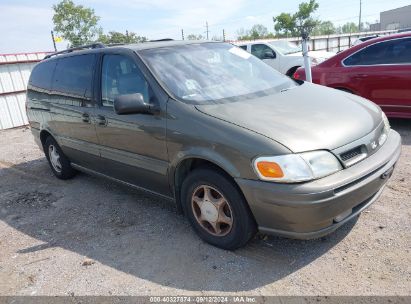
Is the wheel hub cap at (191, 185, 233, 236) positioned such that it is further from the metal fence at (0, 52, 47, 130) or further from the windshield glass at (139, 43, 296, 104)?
the metal fence at (0, 52, 47, 130)

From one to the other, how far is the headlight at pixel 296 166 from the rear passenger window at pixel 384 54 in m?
4.30

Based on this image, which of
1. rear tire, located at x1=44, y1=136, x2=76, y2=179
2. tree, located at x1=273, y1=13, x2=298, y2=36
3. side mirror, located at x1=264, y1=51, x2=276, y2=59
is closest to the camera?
rear tire, located at x1=44, y1=136, x2=76, y2=179

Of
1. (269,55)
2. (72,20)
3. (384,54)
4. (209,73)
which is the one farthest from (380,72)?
(72,20)

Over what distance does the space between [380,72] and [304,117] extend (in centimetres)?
390

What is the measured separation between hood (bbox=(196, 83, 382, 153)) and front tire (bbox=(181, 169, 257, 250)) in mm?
509

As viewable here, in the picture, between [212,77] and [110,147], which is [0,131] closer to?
[110,147]

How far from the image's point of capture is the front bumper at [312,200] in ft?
8.50

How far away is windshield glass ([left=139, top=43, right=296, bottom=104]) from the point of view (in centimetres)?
346

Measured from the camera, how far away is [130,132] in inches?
146

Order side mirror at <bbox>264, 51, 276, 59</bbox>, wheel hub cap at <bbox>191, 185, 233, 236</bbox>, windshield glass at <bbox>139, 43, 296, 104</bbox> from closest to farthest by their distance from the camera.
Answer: wheel hub cap at <bbox>191, 185, 233, 236</bbox>, windshield glass at <bbox>139, 43, 296, 104</bbox>, side mirror at <bbox>264, 51, 276, 59</bbox>

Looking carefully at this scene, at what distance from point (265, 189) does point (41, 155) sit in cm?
594

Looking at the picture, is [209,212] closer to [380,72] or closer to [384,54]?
[380,72]

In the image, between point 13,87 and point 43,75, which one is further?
point 13,87

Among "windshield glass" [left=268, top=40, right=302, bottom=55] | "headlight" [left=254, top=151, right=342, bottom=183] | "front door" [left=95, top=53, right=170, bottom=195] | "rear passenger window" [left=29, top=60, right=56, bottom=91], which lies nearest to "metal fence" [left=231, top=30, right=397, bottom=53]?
"windshield glass" [left=268, top=40, right=302, bottom=55]
